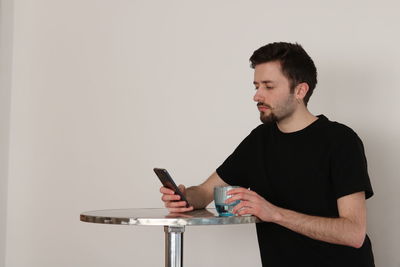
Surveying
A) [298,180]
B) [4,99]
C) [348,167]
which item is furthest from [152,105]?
[348,167]

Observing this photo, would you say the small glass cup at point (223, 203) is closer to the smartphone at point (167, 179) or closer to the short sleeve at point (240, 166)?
the smartphone at point (167, 179)

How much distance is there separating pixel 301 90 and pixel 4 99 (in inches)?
61.7

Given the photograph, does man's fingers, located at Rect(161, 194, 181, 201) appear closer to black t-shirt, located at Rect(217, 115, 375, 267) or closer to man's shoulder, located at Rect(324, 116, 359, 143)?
black t-shirt, located at Rect(217, 115, 375, 267)

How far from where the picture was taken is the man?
1.83m

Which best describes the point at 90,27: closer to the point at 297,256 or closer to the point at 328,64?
the point at 328,64

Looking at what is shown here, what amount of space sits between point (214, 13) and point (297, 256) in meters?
1.26

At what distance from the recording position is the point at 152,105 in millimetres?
2912

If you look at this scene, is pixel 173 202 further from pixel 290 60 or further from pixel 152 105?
pixel 152 105

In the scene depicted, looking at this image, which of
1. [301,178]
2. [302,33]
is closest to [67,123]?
[302,33]

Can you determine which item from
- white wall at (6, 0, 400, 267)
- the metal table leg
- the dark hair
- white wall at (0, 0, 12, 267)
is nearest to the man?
the dark hair

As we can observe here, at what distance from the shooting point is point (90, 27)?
3.03 metres

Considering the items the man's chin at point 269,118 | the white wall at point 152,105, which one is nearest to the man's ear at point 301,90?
the man's chin at point 269,118

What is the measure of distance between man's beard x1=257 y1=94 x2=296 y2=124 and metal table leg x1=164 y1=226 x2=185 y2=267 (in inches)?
19.3

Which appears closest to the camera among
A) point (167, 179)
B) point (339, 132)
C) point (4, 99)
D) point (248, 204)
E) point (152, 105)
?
point (248, 204)
